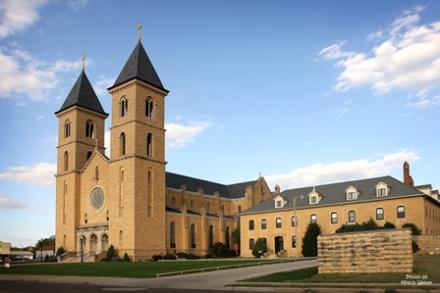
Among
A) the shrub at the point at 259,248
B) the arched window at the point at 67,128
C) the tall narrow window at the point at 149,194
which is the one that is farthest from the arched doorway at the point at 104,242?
the shrub at the point at 259,248

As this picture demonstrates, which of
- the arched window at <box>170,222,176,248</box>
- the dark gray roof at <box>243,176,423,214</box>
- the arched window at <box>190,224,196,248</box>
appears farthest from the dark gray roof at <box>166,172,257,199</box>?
the dark gray roof at <box>243,176,423,214</box>

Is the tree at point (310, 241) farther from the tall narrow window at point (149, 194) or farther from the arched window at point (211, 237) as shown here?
the arched window at point (211, 237)

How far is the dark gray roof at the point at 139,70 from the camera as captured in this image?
69.2 meters

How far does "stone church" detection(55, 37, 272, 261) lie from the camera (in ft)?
214

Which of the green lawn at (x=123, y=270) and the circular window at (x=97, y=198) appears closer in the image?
the green lawn at (x=123, y=270)

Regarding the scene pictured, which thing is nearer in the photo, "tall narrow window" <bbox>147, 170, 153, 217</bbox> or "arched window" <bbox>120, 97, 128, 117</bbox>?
"tall narrow window" <bbox>147, 170, 153, 217</bbox>

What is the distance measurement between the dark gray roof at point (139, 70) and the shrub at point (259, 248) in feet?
85.0

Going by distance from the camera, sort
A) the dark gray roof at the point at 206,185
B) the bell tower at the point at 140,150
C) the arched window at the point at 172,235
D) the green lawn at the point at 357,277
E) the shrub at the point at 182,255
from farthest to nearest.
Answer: the dark gray roof at the point at 206,185, the arched window at the point at 172,235, the shrub at the point at 182,255, the bell tower at the point at 140,150, the green lawn at the point at 357,277

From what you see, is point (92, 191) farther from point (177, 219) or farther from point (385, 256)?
point (385, 256)

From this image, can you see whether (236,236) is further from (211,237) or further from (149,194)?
(149,194)

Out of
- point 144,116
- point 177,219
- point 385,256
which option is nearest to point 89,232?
point 177,219

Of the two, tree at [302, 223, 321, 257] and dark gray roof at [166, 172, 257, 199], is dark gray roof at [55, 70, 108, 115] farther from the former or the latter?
tree at [302, 223, 321, 257]

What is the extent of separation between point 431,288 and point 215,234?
62112mm

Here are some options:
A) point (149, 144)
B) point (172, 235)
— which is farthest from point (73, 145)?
point (172, 235)
